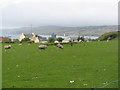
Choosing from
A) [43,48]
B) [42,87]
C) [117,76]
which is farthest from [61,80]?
[43,48]

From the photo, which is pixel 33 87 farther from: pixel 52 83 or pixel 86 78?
pixel 86 78

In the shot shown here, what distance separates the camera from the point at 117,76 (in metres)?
13.3

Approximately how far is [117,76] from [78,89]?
431 centimetres

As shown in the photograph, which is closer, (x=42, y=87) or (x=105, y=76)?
(x=42, y=87)

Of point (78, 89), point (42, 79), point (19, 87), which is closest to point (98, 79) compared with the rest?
point (78, 89)

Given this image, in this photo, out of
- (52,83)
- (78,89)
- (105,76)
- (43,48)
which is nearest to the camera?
(78,89)

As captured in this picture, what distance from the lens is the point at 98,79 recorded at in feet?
40.5

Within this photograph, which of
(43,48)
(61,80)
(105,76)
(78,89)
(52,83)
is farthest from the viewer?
(43,48)

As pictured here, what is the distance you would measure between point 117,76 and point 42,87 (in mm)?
5461

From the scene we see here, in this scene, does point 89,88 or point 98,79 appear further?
point 98,79

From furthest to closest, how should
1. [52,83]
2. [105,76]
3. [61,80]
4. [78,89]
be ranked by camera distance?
[105,76]
[61,80]
[52,83]
[78,89]

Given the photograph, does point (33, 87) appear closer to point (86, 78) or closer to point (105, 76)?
point (86, 78)

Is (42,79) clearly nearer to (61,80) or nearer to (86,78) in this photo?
(61,80)

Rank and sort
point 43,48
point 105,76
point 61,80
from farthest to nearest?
1. point 43,48
2. point 105,76
3. point 61,80
